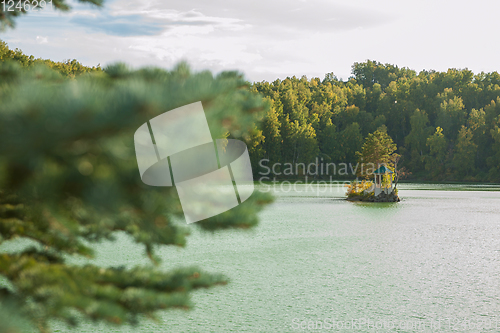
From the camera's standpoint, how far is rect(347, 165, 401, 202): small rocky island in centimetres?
2208

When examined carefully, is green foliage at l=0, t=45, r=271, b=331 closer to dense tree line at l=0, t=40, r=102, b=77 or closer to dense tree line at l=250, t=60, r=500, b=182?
dense tree line at l=0, t=40, r=102, b=77

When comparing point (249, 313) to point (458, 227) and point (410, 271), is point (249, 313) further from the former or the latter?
point (458, 227)

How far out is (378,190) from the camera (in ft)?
73.0

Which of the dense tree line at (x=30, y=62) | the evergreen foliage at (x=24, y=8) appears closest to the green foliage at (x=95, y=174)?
the dense tree line at (x=30, y=62)

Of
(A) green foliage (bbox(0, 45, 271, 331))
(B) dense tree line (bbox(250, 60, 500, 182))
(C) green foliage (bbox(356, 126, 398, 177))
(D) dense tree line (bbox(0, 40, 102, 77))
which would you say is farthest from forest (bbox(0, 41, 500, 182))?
(A) green foliage (bbox(0, 45, 271, 331))

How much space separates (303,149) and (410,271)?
40.1 metres

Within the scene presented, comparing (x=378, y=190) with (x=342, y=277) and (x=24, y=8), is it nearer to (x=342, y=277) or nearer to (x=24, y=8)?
(x=342, y=277)

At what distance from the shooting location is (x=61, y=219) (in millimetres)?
999

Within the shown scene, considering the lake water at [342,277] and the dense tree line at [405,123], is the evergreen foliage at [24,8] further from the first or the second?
the dense tree line at [405,123]

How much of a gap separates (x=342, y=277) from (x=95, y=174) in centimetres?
721

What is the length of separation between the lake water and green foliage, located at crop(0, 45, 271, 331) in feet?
1.12

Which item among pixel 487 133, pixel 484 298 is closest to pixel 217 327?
pixel 484 298

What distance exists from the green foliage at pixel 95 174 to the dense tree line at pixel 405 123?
40.7 meters

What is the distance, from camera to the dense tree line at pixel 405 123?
47.1 metres
